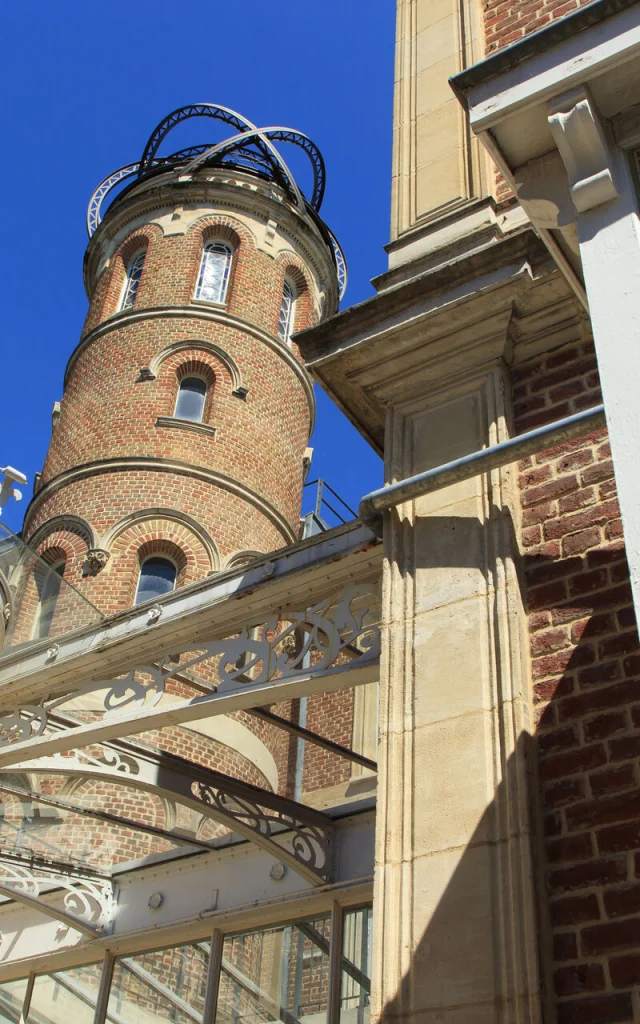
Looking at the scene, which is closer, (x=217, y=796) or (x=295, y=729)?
(x=295, y=729)

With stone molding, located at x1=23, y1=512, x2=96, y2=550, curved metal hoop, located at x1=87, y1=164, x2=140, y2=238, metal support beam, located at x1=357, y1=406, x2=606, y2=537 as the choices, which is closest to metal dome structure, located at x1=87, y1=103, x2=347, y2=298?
curved metal hoop, located at x1=87, y1=164, x2=140, y2=238

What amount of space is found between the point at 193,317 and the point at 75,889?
38.1 feet

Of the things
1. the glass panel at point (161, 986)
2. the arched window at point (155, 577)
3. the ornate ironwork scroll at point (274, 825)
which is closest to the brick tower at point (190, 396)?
the arched window at point (155, 577)

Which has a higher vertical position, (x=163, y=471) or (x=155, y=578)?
(x=163, y=471)

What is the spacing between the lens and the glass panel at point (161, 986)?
33.1 ft

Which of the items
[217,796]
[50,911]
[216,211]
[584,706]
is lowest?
[584,706]

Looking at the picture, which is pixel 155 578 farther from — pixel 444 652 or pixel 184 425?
pixel 444 652

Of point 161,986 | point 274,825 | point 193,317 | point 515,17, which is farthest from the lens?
point 193,317

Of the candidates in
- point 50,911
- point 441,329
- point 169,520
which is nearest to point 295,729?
point 441,329

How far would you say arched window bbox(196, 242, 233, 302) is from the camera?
21.3 m

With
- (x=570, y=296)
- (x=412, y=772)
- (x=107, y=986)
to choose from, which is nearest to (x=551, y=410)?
(x=570, y=296)

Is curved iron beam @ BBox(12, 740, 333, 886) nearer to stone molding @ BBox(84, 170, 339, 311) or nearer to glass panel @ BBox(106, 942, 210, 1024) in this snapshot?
glass panel @ BBox(106, 942, 210, 1024)

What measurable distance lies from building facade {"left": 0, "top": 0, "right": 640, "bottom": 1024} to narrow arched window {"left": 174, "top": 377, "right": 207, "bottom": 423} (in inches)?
309

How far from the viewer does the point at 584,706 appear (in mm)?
4578
